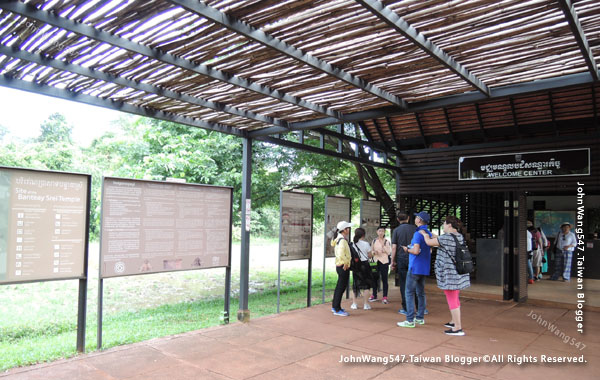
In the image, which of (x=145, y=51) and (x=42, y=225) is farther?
(x=42, y=225)

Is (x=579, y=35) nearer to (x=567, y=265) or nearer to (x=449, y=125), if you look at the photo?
(x=449, y=125)

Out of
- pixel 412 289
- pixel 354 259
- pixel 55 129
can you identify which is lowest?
pixel 412 289

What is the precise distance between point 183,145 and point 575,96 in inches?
286

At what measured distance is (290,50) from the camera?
3.86m

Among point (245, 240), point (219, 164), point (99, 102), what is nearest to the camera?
point (99, 102)

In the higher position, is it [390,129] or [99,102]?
[390,129]

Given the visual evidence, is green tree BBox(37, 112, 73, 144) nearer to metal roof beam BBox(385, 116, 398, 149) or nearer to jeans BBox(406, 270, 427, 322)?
metal roof beam BBox(385, 116, 398, 149)

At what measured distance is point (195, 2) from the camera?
10.1 feet

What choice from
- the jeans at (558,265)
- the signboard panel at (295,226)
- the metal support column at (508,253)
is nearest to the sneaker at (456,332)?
the signboard panel at (295,226)

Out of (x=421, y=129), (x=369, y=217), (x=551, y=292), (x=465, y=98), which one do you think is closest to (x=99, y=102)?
(x=465, y=98)

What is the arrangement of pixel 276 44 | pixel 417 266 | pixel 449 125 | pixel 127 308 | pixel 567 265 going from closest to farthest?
1. pixel 276 44
2. pixel 417 266
3. pixel 449 125
4. pixel 127 308
5. pixel 567 265

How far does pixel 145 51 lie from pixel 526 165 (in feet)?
23.7

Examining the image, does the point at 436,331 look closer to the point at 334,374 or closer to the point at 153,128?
the point at 334,374

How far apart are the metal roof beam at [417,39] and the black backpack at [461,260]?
6.70ft
